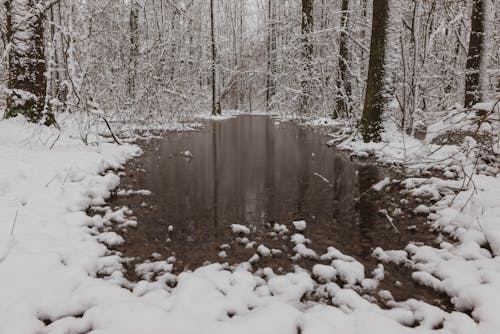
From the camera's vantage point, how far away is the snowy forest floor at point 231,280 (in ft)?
7.49

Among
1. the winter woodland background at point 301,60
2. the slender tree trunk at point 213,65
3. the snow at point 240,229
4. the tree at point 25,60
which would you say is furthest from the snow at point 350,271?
the slender tree trunk at point 213,65

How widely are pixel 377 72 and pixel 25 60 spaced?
25.1 feet

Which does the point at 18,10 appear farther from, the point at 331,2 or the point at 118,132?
the point at 331,2

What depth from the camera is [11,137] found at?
21.0 ft

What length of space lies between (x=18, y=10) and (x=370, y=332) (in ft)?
27.7

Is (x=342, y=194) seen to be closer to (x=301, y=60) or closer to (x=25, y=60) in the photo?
(x=25, y=60)

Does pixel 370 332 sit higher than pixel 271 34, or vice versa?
pixel 271 34

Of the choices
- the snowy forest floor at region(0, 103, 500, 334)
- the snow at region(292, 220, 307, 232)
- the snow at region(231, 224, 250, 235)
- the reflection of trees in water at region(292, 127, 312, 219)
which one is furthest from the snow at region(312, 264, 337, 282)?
the reflection of trees in water at region(292, 127, 312, 219)

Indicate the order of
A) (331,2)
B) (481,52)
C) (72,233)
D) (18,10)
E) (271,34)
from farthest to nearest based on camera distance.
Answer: (271,34)
(331,2)
(481,52)
(18,10)
(72,233)

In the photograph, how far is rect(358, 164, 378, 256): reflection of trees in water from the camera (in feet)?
12.0

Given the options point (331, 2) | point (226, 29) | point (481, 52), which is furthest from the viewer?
point (226, 29)

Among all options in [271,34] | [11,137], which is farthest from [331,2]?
[11,137]

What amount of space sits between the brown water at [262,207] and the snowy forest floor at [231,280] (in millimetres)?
146

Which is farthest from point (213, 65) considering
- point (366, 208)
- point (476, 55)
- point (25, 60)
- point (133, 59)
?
point (366, 208)
